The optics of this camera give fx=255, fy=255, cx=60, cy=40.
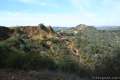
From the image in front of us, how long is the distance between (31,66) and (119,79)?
5.66m

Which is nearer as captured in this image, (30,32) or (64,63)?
(64,63)

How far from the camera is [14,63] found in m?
12.2

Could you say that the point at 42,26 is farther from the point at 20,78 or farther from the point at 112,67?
the point at 20,78

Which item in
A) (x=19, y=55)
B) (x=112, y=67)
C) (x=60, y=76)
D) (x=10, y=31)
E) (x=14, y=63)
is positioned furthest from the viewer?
(x=10, y=31)

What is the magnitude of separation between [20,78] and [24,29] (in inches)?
1122

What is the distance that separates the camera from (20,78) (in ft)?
31.8

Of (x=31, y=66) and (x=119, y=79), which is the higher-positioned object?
(x=31, y=66)

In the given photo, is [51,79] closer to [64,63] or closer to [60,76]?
[60,76]

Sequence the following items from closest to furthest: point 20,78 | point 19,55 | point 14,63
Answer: point 20,78 < point 14,63 < point 19,55

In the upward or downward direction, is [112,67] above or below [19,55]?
below

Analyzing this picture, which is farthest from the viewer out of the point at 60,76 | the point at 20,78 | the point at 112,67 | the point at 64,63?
the point at 112,67

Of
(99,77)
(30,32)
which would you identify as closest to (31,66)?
(99,77)

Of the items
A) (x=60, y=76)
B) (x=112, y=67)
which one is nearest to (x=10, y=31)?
(x=112, y=67)

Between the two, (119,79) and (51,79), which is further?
(119,79)
